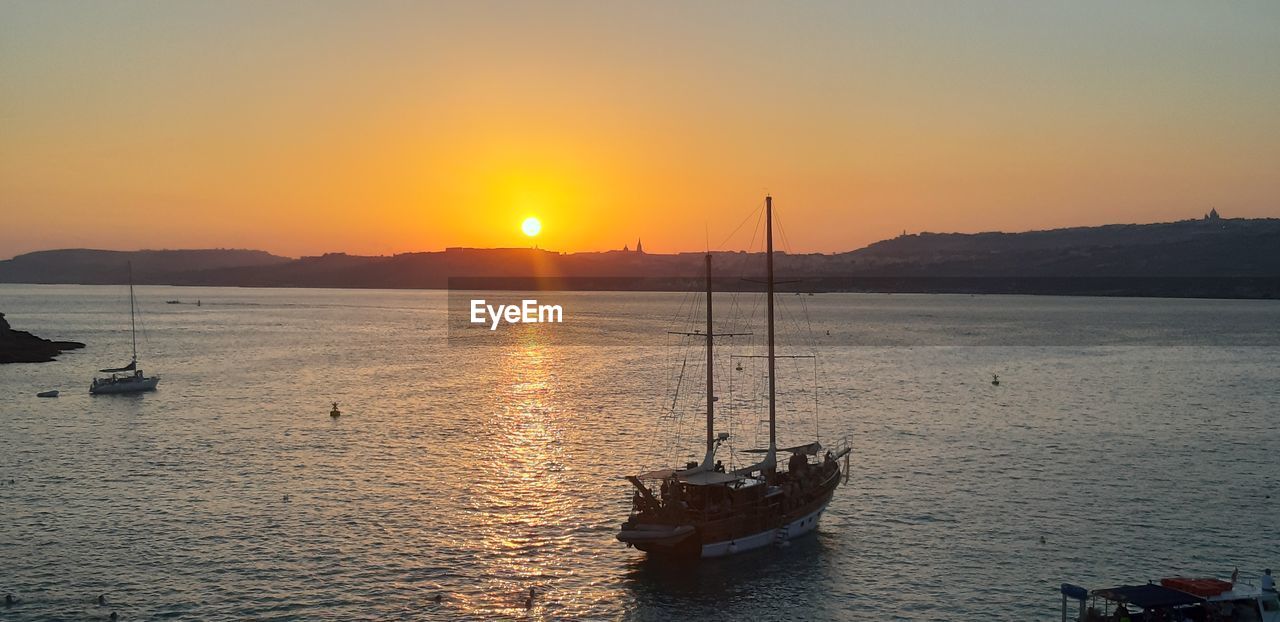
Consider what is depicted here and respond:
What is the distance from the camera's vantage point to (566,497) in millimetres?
53656

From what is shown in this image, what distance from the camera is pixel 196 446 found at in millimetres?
68875

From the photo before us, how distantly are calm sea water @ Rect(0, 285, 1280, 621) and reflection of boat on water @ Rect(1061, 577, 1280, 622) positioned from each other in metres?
4.72

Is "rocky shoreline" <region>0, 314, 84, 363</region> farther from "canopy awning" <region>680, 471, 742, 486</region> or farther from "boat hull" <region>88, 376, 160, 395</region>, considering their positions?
"canopy awning" <region>680, 471, 742, 486</region>

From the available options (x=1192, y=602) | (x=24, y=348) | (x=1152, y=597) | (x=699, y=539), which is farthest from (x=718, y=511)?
(x=24, y=348)

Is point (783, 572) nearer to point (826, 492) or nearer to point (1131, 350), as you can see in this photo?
point (826, 492)

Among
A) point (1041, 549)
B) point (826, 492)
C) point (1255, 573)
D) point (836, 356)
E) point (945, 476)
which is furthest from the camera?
point (836, 356)

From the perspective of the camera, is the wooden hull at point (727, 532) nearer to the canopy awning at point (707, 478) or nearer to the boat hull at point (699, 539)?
the boat hull at point (699, 539)

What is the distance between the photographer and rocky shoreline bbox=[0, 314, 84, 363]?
431ft

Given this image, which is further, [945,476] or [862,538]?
[945,476]

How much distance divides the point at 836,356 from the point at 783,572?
356 feet

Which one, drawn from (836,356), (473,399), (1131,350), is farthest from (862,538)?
(1131,350)

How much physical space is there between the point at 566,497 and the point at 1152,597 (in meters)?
30.9

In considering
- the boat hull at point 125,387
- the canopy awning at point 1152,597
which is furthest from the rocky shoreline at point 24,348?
the canopy awning at point 1152,597

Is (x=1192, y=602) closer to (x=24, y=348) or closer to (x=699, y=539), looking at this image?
(x=699, y=539)
